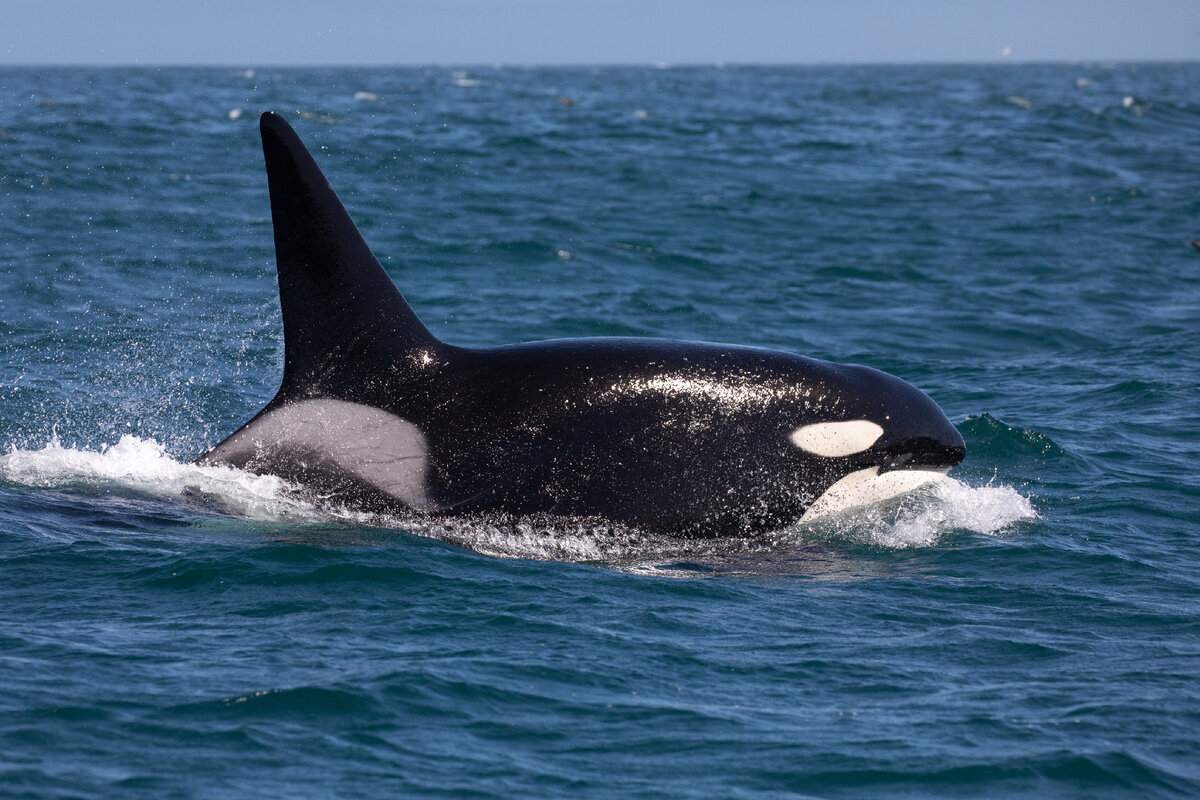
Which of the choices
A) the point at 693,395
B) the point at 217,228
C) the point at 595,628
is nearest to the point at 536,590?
the point at 595,628

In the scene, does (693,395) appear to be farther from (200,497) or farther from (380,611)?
(200,497)

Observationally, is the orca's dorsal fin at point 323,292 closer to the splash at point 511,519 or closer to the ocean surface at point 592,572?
the splash at point 511,519

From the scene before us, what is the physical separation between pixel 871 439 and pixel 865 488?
377 mm

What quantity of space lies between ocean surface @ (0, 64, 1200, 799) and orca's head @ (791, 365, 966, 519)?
29cm

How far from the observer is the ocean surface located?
5883 millimetres

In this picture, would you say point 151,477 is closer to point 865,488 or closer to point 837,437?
point 837,437

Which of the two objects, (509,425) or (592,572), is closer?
(592,572)

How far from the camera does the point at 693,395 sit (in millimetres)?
8711

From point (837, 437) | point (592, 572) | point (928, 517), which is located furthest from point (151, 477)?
point (928, 517)

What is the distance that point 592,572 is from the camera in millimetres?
8242

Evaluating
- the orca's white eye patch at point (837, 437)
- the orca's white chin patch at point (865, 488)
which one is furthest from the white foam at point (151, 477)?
the orca's white chin patch at point (865, 488)

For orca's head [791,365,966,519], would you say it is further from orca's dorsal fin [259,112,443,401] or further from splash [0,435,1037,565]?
orca's dorsal fin [259,112,443,401]

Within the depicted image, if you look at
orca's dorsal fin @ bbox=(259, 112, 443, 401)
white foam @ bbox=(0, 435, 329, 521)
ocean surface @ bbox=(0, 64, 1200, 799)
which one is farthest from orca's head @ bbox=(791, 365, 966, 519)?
white foam @ bbox=(0, 435, 329, 521)

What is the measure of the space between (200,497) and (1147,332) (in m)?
13.8
